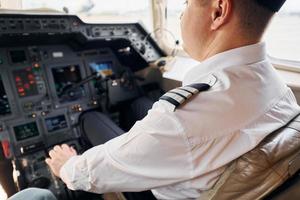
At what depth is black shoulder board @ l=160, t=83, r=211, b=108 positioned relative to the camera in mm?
712

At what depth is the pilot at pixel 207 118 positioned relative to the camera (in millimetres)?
693

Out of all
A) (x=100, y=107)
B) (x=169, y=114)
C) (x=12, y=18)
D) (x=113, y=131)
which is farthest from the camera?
(x=100, y=107)

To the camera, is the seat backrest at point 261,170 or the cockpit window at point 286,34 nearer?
the seat backrest at point 261,170

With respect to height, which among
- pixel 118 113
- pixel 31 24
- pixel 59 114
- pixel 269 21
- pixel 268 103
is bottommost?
pixel 118 113

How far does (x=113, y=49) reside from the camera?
95.6 inches

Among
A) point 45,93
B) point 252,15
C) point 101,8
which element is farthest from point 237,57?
point 101,8

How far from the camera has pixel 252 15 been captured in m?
0.76

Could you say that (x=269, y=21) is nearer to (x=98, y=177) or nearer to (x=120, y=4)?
(x=98, y=177)

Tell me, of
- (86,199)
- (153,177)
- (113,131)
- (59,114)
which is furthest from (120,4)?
(153,177)

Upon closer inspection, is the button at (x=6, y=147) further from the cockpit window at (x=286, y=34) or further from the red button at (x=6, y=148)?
the cockpit window at (x=286, y=34)

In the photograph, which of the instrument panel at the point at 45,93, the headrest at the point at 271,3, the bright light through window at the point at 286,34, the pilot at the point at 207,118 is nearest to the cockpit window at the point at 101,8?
the instrument panel at the point at 45,93

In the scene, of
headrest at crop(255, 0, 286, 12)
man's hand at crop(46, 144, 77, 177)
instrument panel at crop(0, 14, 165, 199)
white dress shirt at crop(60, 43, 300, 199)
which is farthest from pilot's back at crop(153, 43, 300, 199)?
instrument panel at crop(0, 14, 165, 199)

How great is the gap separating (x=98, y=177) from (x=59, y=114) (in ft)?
4.48

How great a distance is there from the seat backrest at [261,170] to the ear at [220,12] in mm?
359
